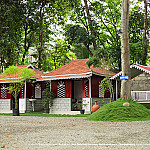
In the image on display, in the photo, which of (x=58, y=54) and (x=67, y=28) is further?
(x=58, y=54)

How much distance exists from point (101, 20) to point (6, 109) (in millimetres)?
12054

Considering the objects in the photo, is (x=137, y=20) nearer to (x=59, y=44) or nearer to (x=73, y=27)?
(x=73, y=27)

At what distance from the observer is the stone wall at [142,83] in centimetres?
2622

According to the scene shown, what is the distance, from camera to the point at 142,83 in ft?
86.6

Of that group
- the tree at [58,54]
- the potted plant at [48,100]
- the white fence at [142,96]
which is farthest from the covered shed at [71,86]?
the tree at [58,54]

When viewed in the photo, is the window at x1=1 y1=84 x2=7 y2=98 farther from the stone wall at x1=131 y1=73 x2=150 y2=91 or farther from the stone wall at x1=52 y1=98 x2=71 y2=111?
the stone wall at x1=131 y1=73 x2=150 y2=91

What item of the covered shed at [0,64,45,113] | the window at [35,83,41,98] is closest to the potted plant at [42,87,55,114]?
the covered shed at [0,64,45,113]

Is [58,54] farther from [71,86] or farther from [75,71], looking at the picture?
[71,86]

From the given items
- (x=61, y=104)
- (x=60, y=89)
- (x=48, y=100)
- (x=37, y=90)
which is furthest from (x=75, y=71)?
(x=37, y=90)

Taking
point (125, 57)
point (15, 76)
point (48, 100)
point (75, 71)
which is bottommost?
point (48, 100)

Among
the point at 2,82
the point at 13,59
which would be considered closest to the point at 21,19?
the point at 13,59

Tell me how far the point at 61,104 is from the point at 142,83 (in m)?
9.13

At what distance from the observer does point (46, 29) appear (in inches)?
1268

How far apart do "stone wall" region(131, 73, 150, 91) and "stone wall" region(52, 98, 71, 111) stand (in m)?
8.27
